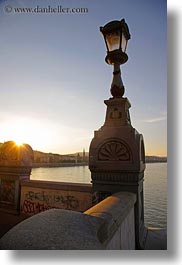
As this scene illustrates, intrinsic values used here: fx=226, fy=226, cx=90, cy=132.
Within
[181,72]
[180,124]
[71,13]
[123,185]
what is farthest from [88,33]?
[123,185]

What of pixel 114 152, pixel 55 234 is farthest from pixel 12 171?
pixel 55 234

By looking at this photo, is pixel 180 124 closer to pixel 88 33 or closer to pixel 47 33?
pixel 88 33

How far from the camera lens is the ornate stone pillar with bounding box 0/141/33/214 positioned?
3.28m

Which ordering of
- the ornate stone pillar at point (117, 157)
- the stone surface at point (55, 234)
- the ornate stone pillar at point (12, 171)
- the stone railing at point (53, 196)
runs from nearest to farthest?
the stone surface at point (55, 234)
the ornate stone pillar at point (117, 157)
the stone railing at point (53, 196)
the ornate stone pillar at point (12, 171)

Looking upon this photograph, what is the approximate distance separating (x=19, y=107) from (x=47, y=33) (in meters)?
0.89

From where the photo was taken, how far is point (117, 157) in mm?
2184

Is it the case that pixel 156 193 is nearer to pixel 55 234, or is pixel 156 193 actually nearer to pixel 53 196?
pixel 53 196

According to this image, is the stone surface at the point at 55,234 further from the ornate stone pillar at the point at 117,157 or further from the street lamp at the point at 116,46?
the street lamp at the point at 116,46

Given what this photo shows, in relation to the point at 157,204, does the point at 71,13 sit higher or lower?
higher

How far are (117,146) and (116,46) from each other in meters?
1.05

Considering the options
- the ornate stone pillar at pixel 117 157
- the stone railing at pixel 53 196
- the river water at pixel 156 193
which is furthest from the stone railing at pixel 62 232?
the stone railing at pixel 53 196

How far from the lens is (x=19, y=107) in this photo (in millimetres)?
2637

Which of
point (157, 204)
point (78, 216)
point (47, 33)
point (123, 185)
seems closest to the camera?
point (78, 216)

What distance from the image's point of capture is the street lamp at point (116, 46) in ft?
7.56
